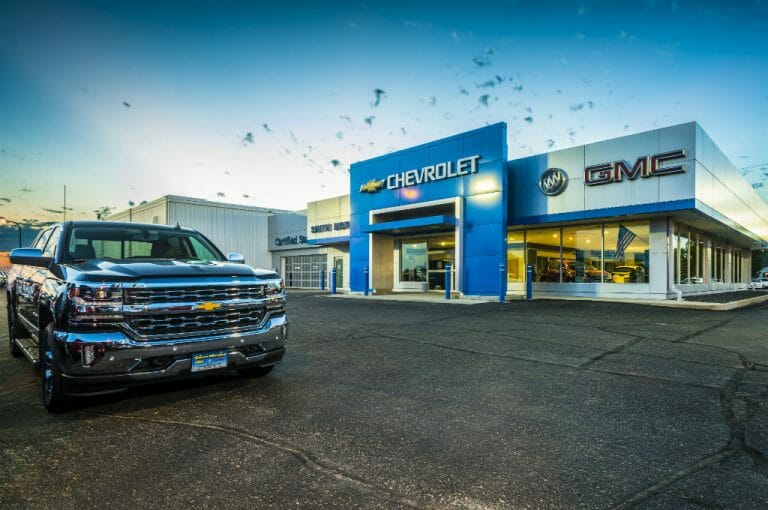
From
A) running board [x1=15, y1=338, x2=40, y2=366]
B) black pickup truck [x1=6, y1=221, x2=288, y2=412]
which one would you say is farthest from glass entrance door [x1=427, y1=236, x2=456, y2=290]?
running board [x1=15, y1=338, x2=40, y2=366]

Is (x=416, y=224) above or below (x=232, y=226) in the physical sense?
below

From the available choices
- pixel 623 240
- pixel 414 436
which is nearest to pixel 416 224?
pixel 623 240

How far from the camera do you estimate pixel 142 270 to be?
419 centimetres

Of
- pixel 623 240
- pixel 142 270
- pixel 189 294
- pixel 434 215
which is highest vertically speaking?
pixel 434 215

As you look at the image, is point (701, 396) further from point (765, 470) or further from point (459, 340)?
point (459, 340)

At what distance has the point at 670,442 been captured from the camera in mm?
3361

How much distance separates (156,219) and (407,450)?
41.5m

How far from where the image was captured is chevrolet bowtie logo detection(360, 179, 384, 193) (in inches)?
909

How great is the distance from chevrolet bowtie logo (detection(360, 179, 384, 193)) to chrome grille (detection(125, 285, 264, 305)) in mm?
18840

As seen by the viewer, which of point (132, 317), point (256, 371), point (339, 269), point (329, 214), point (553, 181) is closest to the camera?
point (132, 317)

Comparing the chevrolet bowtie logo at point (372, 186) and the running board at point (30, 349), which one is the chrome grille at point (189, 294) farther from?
the chevrolet bowtie logo at point (372, 186)

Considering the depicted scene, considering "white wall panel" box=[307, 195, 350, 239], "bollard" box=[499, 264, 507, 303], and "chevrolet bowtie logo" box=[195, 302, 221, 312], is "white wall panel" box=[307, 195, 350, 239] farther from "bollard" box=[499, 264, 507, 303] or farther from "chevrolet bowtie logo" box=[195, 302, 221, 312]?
"chevrolet bowtie logo" box=[195, 302, 221, 312]

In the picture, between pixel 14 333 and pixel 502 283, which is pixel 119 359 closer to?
pixel 14 333

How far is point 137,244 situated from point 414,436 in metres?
4.45
